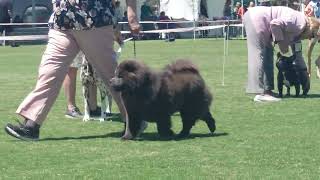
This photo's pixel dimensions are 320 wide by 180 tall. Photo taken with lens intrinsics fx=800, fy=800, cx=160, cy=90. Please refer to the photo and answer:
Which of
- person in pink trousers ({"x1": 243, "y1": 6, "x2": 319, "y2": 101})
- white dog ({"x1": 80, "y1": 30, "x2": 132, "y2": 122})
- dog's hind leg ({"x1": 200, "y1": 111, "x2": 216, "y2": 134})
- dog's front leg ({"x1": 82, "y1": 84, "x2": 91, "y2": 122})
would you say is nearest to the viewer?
dog's hind leg ({"x1": 200, "y1": 111, "x2": 216, "y2": 134})

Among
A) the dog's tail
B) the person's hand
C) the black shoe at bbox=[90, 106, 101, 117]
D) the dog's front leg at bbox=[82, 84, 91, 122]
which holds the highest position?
the person's hand

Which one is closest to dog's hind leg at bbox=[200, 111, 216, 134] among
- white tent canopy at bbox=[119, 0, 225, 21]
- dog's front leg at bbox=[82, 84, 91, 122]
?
dog's front leg at bbox=[82, 84, 91, 122]

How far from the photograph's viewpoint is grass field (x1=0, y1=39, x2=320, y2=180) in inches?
225

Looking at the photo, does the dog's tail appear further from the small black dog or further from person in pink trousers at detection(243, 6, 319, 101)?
the small black dog

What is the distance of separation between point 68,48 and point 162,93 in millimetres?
1069

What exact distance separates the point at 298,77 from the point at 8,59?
13.3 metres

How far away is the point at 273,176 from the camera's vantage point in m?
5.48

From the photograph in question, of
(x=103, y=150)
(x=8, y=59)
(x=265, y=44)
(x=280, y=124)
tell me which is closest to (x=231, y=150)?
(x=103, y=150)

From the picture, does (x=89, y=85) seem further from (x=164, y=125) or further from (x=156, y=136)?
(x=164, y=125)

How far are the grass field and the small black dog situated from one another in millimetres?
656

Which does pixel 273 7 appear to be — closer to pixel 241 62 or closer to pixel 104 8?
pixel 104 8

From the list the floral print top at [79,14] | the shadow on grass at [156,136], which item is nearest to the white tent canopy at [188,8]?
the shadow on grass at [156,136]

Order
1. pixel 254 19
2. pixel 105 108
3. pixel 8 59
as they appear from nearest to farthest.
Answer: pixel 105 108 → pixel 254 19 → pixel 8 59

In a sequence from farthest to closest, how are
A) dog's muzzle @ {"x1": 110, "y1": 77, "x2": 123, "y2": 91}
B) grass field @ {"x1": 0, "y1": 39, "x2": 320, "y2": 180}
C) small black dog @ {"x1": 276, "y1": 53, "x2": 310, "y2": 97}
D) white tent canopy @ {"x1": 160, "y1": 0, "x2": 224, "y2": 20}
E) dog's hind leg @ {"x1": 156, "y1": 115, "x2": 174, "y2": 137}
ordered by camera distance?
white tent canopy @ {"x1": 160, "y1": 0, "x2": 224, "y2": 20} → small black dog @ {"x1": 276, "y1": 53, "x2": 310, "y2": 97} → dog's hind leg @ {"x1": 156, "y1": 115, "x2": 174, "y2": 137} → dog's muzzle @ {"x1": 110, "y1": 77, "x2": 123, "y2": 91} → grass field @ {"x1": 0, "y1": 39, "x2": 320, "y2": 180}
